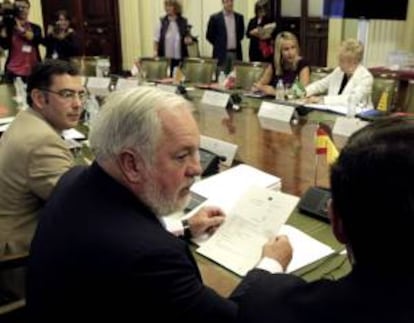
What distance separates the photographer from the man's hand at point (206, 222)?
1.70 meters

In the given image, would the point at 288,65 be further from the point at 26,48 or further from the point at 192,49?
the point at 192,49

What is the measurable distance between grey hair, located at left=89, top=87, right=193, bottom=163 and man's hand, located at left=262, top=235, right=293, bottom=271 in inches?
18.0

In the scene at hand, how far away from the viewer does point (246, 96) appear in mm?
4145

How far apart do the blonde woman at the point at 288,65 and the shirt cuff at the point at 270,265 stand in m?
3.12

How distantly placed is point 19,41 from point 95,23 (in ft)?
10.0

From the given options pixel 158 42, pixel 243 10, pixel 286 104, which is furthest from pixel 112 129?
pixel 243 10

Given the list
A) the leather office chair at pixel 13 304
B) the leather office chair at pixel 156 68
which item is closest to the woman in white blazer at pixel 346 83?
the leather office chair at pixel 156 68

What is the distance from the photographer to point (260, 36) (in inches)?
252

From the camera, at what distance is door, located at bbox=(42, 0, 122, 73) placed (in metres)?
8.41

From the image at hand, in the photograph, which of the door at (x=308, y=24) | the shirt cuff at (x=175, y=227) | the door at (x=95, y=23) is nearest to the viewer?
the shirt cuff at (x=175, y=227)

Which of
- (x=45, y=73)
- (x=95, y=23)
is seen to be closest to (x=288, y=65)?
(x=45, y=73)

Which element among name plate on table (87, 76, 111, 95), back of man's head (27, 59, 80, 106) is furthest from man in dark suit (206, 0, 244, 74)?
back of man's head (27, 59, 80, 106)

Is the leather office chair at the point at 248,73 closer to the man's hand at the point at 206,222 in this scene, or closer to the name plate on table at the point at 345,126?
the name plate on table at the point at 345,126

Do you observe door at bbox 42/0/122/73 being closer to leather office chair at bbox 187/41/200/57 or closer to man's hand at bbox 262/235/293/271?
leather office chair at bbox 187/41/200/57
